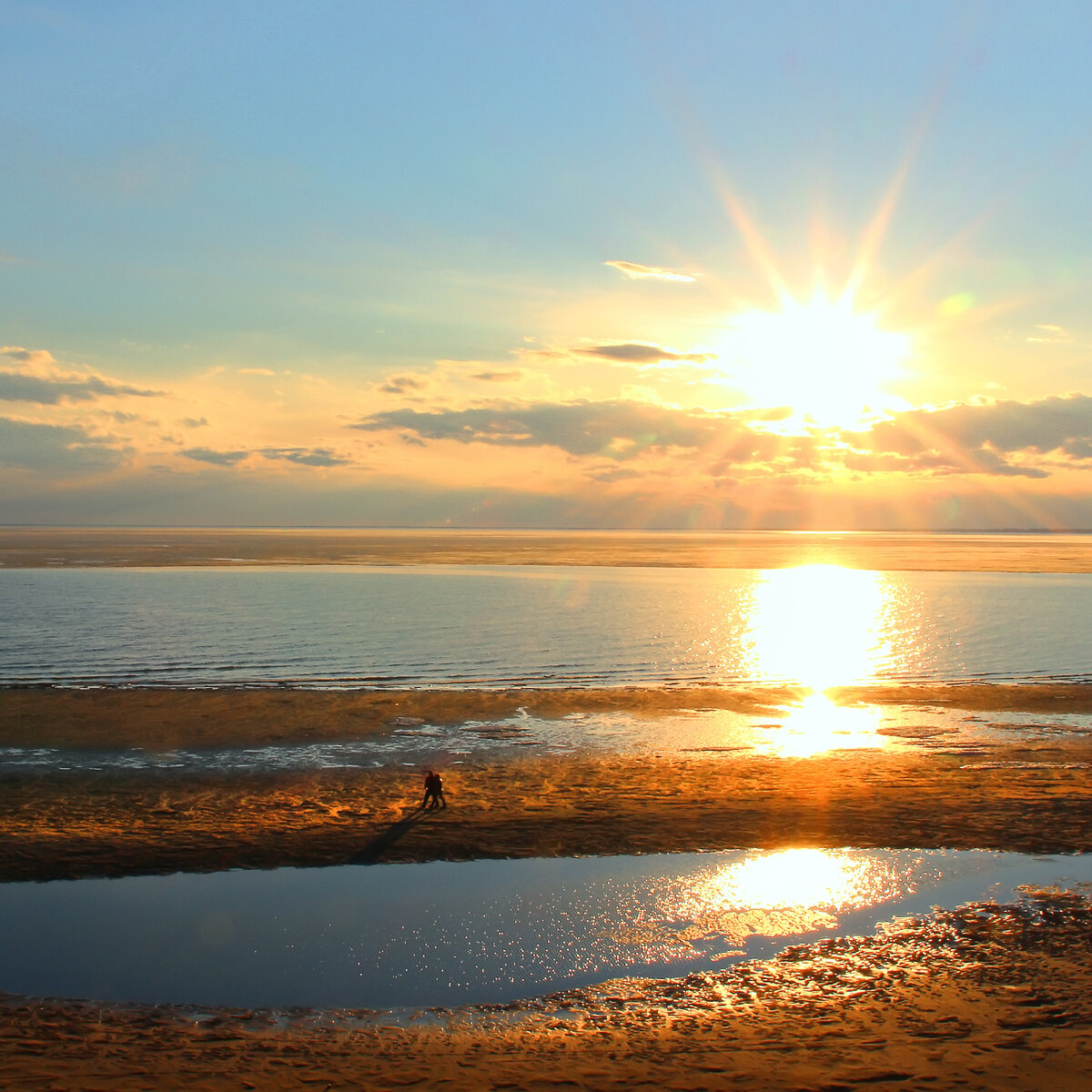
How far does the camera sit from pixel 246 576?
9856cm

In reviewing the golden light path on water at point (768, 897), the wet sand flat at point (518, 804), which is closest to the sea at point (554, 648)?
the wet sand flat at point (518, 804)

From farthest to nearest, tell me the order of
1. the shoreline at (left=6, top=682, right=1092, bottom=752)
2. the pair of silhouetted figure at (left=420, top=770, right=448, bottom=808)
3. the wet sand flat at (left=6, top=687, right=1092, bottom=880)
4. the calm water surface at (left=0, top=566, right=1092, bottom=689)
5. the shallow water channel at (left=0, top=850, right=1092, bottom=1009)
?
1. the calm water surface at (left=0, top=566, right=1092, bottom=689)
2. the shoreline at (left=6, top=682, right=1092, bottom=752)
3. the pair of silhouetted figure at (left=420, top=770, right=448, bottom=808)
4. the wet sand flat at (left=6, top=687, right=1092, bottom=880)
5. the shallow water channel at (left=0, top=850, right=1092, bottom=1009)

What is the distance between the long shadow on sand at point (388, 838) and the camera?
18.3 m

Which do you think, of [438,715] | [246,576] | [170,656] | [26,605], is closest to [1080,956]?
[438,715]

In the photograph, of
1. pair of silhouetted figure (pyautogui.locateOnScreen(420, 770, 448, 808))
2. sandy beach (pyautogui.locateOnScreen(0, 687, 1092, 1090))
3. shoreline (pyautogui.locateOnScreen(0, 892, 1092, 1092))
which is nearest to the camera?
shoreline (pyautogui.locateOnScreen(0, 892, 1092, 1092))

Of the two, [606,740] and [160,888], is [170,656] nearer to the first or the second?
[606,740]

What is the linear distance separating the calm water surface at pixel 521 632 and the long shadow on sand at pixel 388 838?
59.9 feet

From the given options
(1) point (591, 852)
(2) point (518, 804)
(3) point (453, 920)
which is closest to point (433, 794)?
(2) point (518, 804)

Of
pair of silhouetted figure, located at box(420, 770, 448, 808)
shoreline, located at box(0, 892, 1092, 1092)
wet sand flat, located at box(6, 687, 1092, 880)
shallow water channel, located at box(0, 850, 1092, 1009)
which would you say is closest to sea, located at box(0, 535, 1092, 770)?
wet sand flat, located at box(6, 687, 1092, 880)

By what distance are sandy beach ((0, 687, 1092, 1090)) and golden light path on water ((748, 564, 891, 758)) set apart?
6.99ft

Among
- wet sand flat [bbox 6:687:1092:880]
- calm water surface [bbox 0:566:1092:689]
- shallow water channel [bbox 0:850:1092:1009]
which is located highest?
calm water surface [bbox 0:566:1092:689]

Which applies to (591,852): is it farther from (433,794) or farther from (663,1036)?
(663,1036)

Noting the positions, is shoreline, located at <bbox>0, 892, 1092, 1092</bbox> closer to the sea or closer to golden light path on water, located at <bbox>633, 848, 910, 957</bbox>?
golden light path on water, located at <bbox>633, 848, 910, 957</bbox>

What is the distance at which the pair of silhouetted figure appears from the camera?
69.9ft
